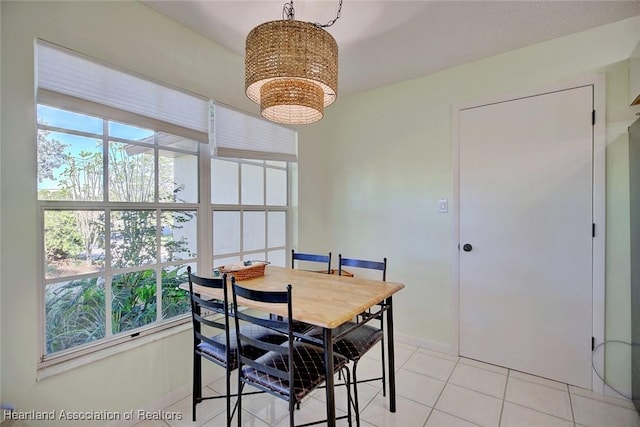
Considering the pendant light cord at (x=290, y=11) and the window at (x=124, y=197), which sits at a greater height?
the pendant light cord at (x=290, y=11)

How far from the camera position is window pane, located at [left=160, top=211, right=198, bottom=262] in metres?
1.94

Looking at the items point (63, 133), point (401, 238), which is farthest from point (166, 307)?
point (401, 238)

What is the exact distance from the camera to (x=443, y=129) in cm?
258

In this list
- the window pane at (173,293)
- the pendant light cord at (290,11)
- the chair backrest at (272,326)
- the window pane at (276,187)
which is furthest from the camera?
the window pane at (276,187)

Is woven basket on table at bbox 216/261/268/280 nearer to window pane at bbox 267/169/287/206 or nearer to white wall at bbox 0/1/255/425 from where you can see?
white wall at bbox 0/1/255/425

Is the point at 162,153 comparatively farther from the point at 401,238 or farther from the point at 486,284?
the point at 486,284

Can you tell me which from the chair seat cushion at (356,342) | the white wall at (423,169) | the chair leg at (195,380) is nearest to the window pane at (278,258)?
the white wall at (423,169)

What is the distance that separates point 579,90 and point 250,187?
99.7 inches

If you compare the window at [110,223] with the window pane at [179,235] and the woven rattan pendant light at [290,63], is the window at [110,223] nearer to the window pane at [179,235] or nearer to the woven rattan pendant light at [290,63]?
the window pane at [179,235]

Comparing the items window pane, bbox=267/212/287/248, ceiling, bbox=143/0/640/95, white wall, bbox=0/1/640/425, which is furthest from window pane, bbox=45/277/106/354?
ceiling, bbox=143/0/640/95

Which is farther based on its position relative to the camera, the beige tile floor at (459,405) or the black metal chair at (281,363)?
the beige tile floor at (459,405)

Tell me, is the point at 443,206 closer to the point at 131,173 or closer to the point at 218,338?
the point at 218,338

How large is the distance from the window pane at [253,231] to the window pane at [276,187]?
196 mm

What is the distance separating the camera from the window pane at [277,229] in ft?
9.01
